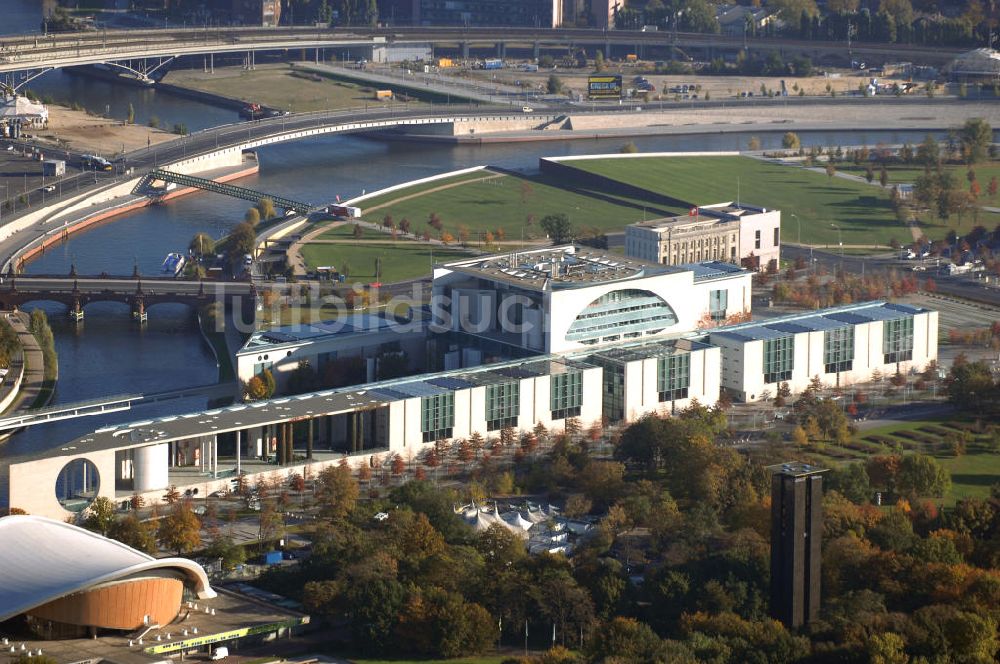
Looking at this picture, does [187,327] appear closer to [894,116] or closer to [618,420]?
[618,420]

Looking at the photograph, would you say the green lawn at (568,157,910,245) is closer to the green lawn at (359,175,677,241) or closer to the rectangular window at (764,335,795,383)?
the green lawn at (359,175,677,241)

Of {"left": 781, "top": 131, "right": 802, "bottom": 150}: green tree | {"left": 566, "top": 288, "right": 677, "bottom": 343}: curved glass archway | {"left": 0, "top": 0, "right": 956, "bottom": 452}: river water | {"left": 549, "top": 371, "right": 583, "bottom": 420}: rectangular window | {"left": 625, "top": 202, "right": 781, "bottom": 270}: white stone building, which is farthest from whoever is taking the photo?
{"left": 781, "top": 131, "right": 802, "bottom": 150}: green tree

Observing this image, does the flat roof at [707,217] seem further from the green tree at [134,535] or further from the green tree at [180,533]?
the green tree at [134,535]

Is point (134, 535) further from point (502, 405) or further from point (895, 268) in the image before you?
point (895, 268)

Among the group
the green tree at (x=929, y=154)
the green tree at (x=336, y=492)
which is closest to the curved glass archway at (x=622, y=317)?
the green tree at (x=336, y=492)

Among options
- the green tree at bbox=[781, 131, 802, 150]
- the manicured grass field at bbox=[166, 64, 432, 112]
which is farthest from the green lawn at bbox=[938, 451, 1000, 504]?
the manicured grass field at bbox=[166, 64, 432, 112]

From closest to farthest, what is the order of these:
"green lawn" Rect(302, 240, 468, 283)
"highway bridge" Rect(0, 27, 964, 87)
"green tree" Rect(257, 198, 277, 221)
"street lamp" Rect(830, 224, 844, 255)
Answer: "green lawn" Rect(302, 240, 468, 283)
"street lamp" Rect(830, 224, 844, 255)
"green tree" Rect(257, 198, 277, 221)
"highway bridge" Rect(0, 27, 964, 87)
